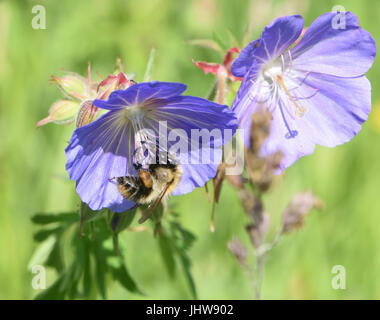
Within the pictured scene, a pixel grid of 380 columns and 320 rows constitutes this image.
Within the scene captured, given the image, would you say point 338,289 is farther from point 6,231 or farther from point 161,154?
point 6,231

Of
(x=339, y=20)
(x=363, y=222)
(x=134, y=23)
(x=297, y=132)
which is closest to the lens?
(x=339, y=20)

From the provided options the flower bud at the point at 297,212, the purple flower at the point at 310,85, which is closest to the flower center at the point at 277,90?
the purple flower at the point at 310,85

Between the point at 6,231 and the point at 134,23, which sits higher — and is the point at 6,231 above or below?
below

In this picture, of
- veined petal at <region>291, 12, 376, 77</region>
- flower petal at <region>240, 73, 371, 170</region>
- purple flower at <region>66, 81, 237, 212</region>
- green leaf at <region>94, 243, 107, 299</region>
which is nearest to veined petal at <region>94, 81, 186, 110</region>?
purple flower at <region>66, 81, 237, 212</region>

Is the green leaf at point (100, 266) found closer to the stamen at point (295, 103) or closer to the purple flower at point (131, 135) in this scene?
the purple flower at point (131, 135)

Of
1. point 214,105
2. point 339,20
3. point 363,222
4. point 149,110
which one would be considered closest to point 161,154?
point 149,110

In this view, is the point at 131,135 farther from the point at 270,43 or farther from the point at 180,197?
the point at 180,197
